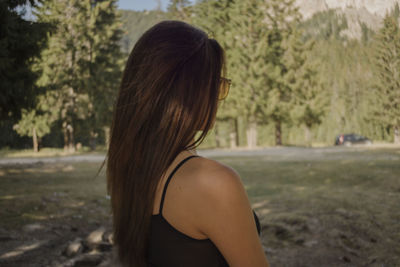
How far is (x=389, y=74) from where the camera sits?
205 inches

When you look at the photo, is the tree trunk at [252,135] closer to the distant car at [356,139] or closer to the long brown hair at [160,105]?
the distant car at [356,139]

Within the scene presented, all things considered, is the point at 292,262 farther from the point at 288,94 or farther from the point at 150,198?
the point at 288,94

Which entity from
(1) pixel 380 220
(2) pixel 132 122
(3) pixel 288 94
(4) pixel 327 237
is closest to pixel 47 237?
(4) pixel 327 237

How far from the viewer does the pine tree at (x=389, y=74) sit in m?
4.98

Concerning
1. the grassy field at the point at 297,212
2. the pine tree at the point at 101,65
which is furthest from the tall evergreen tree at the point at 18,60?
the pine tree at the point at 101,65

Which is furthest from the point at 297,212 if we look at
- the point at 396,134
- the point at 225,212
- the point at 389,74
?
the point at 225,212

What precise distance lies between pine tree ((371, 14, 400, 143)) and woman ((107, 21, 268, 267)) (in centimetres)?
449

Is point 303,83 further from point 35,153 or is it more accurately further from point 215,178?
point 215,178

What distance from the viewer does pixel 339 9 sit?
5277 millimetres

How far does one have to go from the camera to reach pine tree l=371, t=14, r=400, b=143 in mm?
4984

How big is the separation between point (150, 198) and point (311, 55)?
96.2 ft

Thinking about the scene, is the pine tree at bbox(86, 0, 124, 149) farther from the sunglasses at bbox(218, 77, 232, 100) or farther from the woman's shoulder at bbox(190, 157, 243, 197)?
the woman's shoulder at bbox(190, 157, 243, 197)

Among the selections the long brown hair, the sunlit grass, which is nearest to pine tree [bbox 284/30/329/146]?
the sunlit grass

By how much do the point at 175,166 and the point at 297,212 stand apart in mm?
5638
